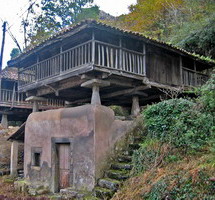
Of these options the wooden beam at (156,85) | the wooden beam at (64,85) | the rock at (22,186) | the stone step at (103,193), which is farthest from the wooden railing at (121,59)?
the rock at (22,186)

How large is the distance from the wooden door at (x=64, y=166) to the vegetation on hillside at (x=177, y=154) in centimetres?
Result: 260

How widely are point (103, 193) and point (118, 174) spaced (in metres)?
0.66

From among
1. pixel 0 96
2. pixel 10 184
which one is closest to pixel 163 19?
pixel 0 96

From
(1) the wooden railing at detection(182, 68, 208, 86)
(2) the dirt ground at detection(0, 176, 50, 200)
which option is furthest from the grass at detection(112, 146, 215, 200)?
(1) the wooden railing at detection(182, 68, 208, 86)

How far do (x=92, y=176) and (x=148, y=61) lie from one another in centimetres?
531

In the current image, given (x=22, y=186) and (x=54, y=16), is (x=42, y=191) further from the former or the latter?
(x=54, y=16)

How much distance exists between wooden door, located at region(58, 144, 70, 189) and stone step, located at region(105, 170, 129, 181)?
167 cm

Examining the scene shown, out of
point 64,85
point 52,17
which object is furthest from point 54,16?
point 64,85

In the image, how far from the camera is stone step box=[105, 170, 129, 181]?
21.1 feet

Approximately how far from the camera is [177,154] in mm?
5824

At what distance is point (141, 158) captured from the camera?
20.8 ft

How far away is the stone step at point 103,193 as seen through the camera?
6122mm

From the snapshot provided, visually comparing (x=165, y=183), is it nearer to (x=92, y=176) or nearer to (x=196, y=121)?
(x=196, y=121)

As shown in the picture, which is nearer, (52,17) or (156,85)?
(156,85)
